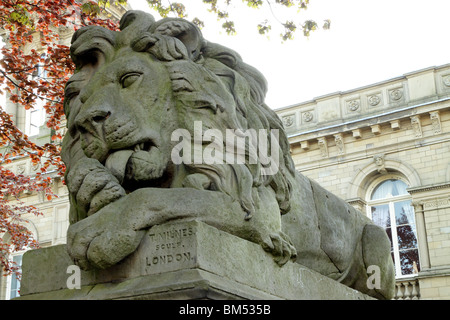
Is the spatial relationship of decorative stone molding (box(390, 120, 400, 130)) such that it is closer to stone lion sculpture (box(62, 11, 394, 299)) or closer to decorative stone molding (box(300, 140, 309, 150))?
decorative stone molding (box(300, 140, 309, 150))

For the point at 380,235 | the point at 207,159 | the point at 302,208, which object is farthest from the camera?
the point at 380,235

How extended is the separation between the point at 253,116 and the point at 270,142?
172 millimetres

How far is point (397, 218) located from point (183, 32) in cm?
1665

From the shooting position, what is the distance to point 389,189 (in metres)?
19.6

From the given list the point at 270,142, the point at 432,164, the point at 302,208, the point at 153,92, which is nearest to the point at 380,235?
the point at 302,208

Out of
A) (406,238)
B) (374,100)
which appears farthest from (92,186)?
(374,100)

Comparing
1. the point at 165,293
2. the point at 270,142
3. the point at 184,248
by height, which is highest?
the point at 270,142

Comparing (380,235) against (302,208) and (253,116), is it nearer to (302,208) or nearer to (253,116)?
(302,208)

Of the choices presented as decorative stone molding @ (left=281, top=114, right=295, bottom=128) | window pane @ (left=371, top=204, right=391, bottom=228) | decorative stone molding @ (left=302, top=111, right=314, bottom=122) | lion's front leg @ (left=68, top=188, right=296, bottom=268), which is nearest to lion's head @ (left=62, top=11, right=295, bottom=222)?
lion's front leg @ (left=68, top=188, right=296, bottom=268)

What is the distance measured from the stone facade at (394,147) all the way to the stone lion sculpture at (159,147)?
49.4ft

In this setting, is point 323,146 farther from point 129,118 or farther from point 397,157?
point 129,118

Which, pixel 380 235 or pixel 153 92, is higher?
pixel 153 92

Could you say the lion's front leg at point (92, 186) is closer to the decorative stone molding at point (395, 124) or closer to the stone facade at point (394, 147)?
the stone facade at point (394, 147)

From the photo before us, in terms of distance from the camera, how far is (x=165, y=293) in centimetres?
245
